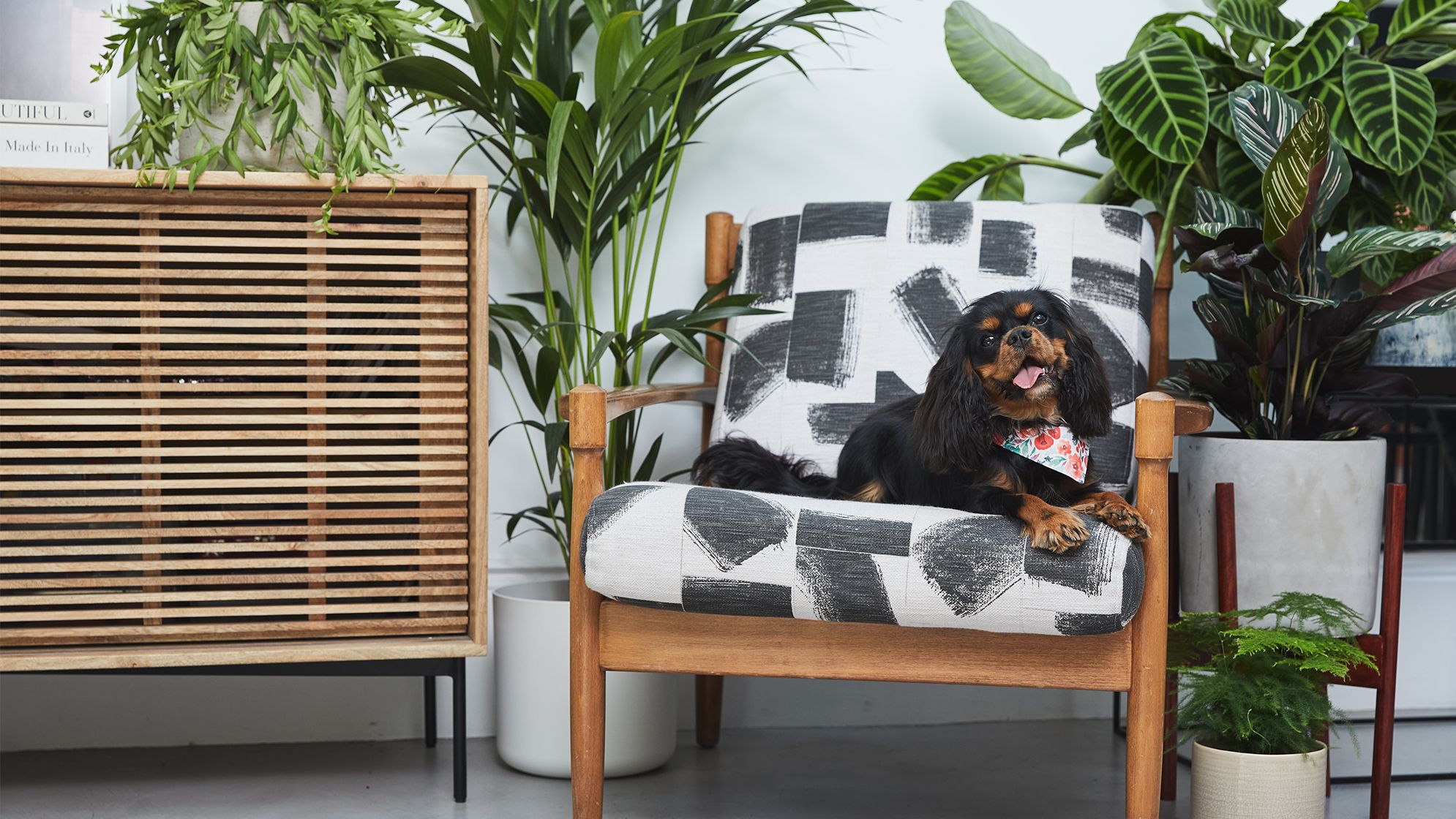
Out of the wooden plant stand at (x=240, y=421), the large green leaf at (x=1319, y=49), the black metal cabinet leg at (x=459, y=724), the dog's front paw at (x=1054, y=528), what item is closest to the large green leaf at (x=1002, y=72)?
the large green leaf at (x=1319, y=49)

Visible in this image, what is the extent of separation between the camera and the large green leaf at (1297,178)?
1.62 metres

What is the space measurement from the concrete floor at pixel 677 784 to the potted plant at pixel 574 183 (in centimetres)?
12

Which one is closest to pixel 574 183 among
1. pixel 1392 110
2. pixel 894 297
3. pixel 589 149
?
pixel 589 149

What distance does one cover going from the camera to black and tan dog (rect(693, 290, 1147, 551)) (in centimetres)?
140

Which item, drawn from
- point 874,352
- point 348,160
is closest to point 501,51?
point 348,160

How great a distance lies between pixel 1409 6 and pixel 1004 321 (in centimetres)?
119

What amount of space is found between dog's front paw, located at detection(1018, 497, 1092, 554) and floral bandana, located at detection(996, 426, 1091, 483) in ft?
0.25

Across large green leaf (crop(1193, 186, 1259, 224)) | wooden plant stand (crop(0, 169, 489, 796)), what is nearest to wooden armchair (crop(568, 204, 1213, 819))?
wooden plant stand (crop(0, 169, 489, 796))

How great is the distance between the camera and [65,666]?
5.56 feet

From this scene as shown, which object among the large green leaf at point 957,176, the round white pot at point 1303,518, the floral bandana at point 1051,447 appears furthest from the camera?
the large green leaf at point 957,176

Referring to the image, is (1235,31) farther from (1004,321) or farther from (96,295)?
(96,295)

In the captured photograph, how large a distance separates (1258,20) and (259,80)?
1.63 m

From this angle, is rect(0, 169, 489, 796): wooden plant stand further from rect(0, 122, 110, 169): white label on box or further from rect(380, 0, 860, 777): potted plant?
rect(380, 0, 860, 777): potted plant

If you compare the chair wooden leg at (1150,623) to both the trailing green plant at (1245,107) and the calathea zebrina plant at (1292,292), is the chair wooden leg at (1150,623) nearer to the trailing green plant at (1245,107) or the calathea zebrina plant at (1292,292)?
the calathea zebrina plant at (1292,292)
